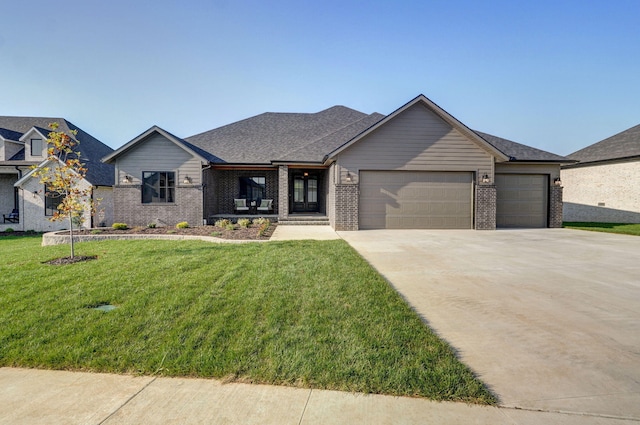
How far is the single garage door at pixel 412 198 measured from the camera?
43.1ft

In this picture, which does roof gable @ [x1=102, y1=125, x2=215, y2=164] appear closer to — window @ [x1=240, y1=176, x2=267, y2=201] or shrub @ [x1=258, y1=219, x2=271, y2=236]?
window @ [x1=240, y1=176, x2=267, y2=201]

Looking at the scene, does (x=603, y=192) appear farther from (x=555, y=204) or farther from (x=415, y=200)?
(x=415, y=200)

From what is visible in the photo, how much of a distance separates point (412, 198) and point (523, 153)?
6276mm

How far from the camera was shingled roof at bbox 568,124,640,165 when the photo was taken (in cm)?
1733

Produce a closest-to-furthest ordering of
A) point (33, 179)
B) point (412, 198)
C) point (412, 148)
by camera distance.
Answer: point (412, 148), point (412, 198), point (33, 179)

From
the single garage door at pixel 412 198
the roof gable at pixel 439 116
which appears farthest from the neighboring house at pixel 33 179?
the single garage door at pixel 412 198

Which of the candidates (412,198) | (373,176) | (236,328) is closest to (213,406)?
(236,328)

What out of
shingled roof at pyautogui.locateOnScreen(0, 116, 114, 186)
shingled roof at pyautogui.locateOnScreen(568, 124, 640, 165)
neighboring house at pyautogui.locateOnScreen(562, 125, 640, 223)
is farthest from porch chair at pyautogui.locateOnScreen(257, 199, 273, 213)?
shingled roof at pyautogui.locateOnScreen(568, 124, 640, 165)

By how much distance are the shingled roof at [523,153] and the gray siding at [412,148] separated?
158cm

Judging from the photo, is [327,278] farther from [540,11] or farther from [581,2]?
[581,2]

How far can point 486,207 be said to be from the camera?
13289 mm

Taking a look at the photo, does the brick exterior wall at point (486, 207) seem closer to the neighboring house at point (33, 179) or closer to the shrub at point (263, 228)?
the shrub at point (263, 228)

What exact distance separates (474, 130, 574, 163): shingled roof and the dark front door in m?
9.02

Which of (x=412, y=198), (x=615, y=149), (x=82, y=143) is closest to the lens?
(x=412, y=198)
